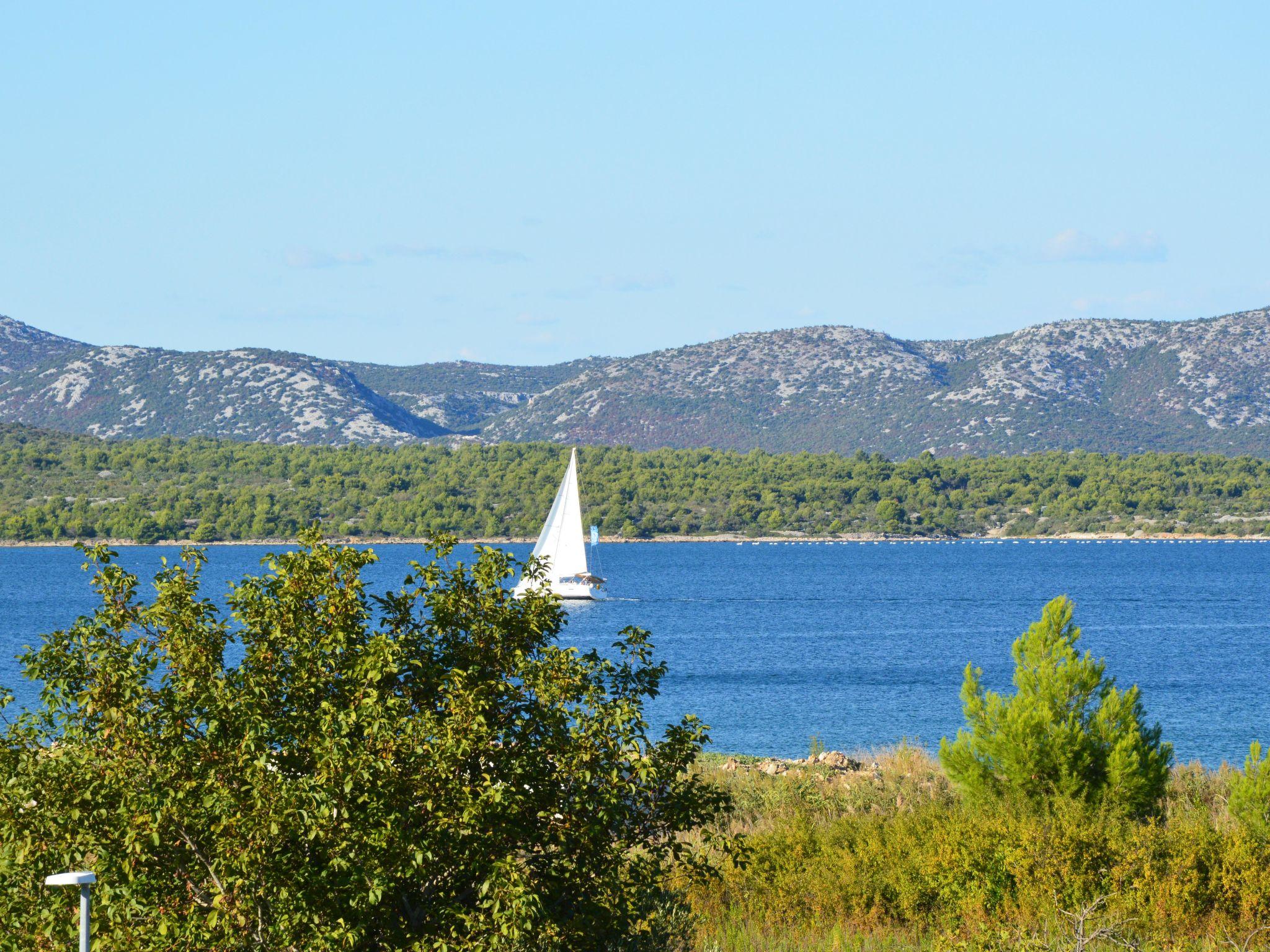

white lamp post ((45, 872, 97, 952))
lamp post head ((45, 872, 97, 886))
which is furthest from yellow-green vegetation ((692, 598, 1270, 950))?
lamp post head ((45, 872, 97, 886))

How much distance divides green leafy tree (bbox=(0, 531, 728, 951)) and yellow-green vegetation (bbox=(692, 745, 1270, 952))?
2867 millimetres

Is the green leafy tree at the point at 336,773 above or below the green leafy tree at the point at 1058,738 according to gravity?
above

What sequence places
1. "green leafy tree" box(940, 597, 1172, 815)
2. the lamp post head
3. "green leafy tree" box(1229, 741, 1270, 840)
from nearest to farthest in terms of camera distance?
the lamp post head < "green leafy tree" box(1229, 741, 1270, 840) < "green leafy tree" box(940, 597, 1172, 815)

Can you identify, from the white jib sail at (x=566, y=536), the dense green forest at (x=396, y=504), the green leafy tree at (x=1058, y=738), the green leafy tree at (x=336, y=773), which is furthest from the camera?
the dense green forest at (x=396, y=504)

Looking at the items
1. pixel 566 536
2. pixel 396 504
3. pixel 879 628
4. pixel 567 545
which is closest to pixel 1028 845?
pixel 879 628

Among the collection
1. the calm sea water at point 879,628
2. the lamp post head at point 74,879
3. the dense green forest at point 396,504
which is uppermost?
the lamp post head at point 74,879

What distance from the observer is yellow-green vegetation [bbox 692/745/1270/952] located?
12961 mm

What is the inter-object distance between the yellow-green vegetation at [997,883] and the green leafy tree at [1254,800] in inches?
7.2

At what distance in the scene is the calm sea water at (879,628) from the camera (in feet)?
141

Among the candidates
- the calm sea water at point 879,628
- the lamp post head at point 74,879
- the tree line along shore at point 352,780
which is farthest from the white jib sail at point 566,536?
the lamp post head at point 74,879

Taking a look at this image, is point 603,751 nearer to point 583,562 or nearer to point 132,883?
point 132,883

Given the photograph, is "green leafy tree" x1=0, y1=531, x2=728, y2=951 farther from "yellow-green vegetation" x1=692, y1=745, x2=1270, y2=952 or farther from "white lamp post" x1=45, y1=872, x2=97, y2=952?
"yellow-green vegetation" x1=692, y1=745, x2=1270, y2=952

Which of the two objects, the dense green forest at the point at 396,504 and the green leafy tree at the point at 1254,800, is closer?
the green leafy tree at the point at 1254,800

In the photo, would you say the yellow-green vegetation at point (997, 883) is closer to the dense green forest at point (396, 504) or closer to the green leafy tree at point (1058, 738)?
the green leafy tree at point (1058, 738)
